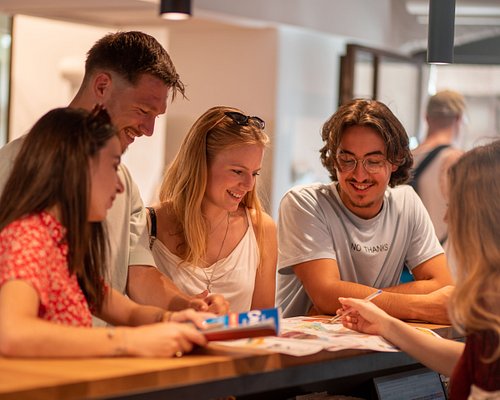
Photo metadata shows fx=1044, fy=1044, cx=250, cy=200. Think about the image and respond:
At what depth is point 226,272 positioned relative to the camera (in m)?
3.61

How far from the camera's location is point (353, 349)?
2.72m

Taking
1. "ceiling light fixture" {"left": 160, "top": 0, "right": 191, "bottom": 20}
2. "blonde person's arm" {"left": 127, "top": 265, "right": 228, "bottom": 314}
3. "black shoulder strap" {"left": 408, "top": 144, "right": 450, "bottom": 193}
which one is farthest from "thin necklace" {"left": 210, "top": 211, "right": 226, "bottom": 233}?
"black shoulder strap" {"left": 408, "top": 144, "right": 450, "bottom": 193}

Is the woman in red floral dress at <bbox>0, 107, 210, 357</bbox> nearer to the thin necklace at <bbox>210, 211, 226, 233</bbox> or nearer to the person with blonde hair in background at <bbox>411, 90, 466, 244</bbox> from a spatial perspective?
the thin necklace at <bbox>210, 211, 226, 233</bbox>

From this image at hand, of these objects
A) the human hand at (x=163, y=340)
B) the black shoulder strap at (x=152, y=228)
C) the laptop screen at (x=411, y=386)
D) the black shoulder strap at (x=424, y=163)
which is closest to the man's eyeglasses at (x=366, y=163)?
the black shoulder strap at (x=152, y=228)

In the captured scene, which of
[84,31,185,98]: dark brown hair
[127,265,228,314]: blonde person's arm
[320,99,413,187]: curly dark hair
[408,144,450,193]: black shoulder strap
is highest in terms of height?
[84,31,185,98]: dark brown hair

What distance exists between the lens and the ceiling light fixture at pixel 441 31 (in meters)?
3.69

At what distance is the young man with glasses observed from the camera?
12.4 feet

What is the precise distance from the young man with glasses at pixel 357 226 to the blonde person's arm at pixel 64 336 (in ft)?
4.56

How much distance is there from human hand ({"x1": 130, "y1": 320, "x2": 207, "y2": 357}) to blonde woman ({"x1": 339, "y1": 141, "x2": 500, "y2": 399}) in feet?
2.06

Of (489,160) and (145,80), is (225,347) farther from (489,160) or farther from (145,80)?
(145,80)

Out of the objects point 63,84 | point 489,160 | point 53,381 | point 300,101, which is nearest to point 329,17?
point 300,101

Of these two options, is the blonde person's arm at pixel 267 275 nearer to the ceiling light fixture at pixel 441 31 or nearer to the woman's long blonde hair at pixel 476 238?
the ceiling light fixture at pixel 441 31

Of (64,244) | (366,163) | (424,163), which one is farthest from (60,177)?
(424,163)

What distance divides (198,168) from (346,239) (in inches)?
25.6
